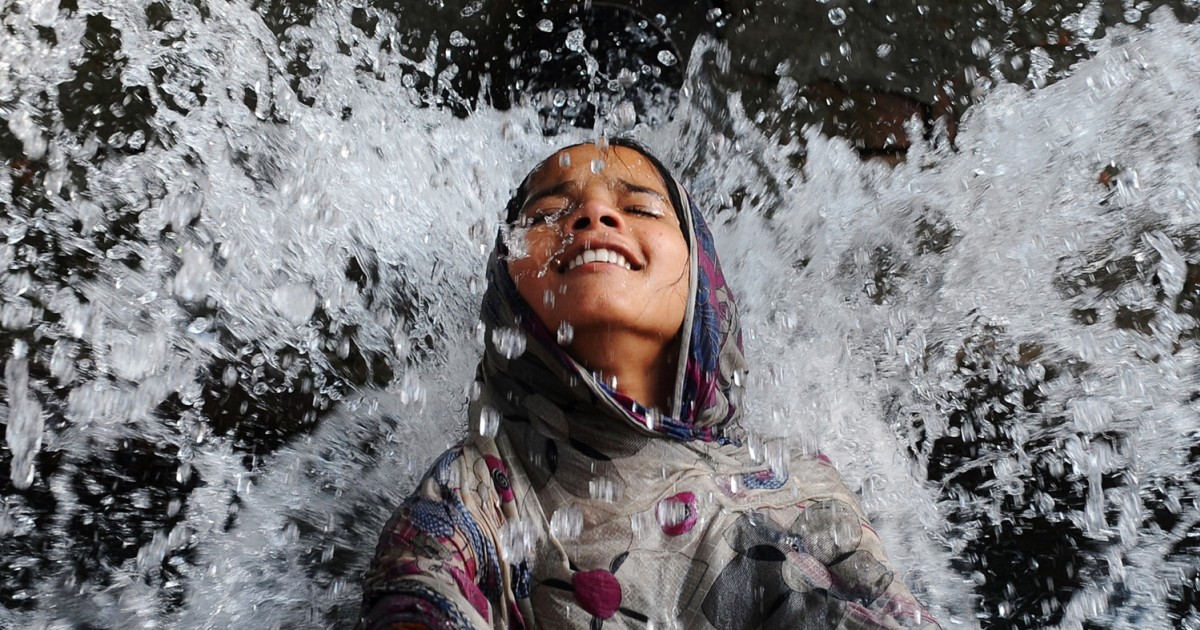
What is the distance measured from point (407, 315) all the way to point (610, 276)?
0.98 meters

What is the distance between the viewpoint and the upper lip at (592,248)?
1495 mm

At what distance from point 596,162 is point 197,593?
48.3 inches

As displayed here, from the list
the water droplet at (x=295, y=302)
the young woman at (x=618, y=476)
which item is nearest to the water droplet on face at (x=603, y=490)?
the young woman at (x=618, y=476)

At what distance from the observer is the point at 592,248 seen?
58.9 inches

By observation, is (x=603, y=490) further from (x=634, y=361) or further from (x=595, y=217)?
(x=595, y=217)

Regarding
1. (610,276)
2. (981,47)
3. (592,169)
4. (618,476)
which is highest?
(981,47)

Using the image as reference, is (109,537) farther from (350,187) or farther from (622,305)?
(622,305)

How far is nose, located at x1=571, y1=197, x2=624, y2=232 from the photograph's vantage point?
5.02 feet

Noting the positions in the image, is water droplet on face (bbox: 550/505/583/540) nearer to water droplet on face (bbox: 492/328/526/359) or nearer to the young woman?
the young woman

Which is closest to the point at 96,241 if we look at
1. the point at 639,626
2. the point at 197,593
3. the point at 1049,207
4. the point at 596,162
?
the point at 197,593

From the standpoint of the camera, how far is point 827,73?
8.90ft

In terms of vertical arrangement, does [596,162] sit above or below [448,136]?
below

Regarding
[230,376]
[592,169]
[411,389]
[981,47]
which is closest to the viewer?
[592,169]

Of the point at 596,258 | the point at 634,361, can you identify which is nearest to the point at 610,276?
the point at 596,258
